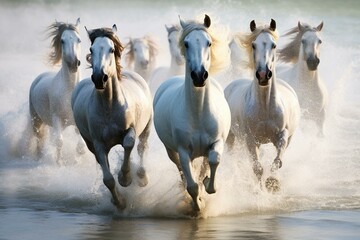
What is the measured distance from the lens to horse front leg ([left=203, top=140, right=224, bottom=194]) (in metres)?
9.05

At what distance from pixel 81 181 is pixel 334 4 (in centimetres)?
3159

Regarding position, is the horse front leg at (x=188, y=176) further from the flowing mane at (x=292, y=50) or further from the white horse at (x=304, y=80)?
the flowing mane at (x=292, y=50)

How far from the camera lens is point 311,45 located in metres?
13.5

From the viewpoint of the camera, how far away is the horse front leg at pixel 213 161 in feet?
29.7

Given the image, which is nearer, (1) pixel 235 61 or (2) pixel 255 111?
(2) pixel 255 111

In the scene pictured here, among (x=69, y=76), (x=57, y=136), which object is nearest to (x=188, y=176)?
(x=57, y=136)

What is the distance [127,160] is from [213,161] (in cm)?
115

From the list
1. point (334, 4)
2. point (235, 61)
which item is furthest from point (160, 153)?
point (334, 4)

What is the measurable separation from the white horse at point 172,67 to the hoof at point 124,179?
7295 mm

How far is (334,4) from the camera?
42.3 metres

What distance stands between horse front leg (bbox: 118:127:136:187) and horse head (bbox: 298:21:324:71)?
14.1 feet

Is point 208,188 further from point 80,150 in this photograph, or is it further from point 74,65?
point 74,65

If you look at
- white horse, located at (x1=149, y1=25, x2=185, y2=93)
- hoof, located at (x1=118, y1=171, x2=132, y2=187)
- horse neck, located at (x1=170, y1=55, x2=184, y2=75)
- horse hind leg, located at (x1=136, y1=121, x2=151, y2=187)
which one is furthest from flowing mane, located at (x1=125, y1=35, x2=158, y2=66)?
hoof, located at (x1=118, y1=171, x2=132, y2=187)

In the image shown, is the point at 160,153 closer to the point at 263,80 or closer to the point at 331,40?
the point at 263,80
